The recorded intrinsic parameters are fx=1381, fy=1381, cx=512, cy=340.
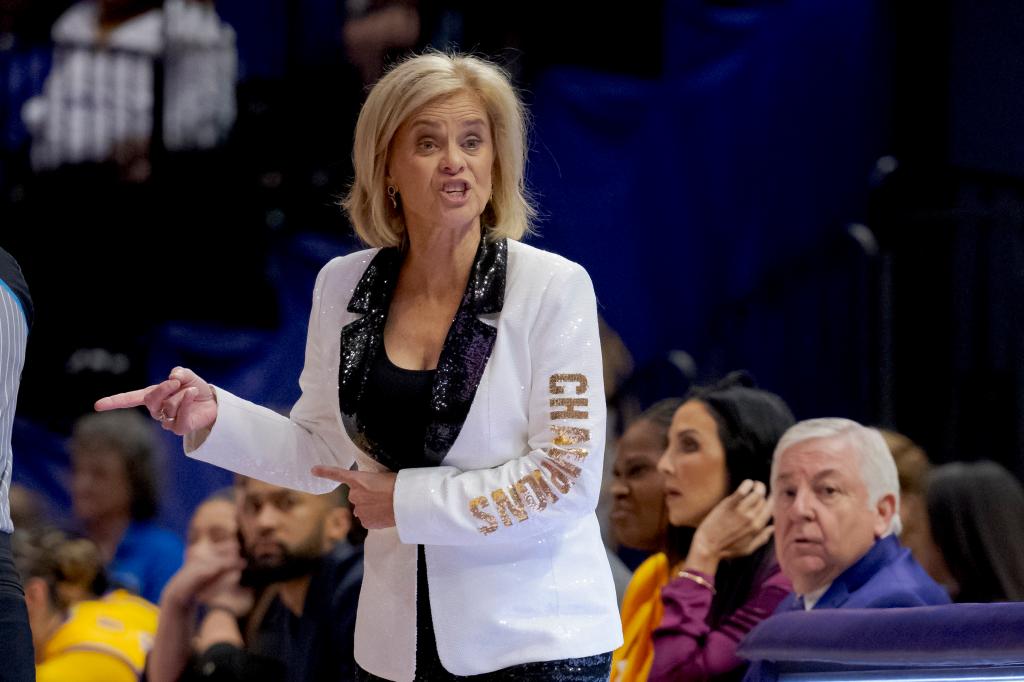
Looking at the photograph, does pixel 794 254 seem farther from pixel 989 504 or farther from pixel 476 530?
pixel 476 530

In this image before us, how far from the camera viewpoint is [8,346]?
2.02m

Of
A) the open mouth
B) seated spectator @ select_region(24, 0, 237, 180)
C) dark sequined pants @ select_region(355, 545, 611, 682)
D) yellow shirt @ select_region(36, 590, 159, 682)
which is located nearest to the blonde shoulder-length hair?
the open mouth

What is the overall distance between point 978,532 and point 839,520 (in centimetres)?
53

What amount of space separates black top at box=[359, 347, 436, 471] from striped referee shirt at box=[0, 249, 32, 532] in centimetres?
54

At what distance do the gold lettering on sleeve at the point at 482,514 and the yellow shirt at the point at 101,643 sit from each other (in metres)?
2.83

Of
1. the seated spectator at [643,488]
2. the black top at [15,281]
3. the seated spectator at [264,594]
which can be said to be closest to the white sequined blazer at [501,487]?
the black top at [15,281]

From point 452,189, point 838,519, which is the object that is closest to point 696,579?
point 838,519

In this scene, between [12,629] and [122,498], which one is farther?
[122,498]

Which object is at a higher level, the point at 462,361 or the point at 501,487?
the point at 462,361

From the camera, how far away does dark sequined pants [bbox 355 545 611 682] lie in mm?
2158

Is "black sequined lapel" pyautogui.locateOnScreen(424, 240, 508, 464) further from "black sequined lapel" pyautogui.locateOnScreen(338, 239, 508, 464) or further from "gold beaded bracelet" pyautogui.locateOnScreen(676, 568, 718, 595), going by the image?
"gold beaded bracelet" pyautogui.locateOnScreen(676, 568, 718, 595)

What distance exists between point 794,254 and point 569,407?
4095 millimetres

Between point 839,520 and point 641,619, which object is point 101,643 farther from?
point 839,520

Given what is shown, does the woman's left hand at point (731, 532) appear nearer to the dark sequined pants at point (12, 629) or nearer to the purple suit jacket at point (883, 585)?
the purple suit jacket at point (883, 585)
